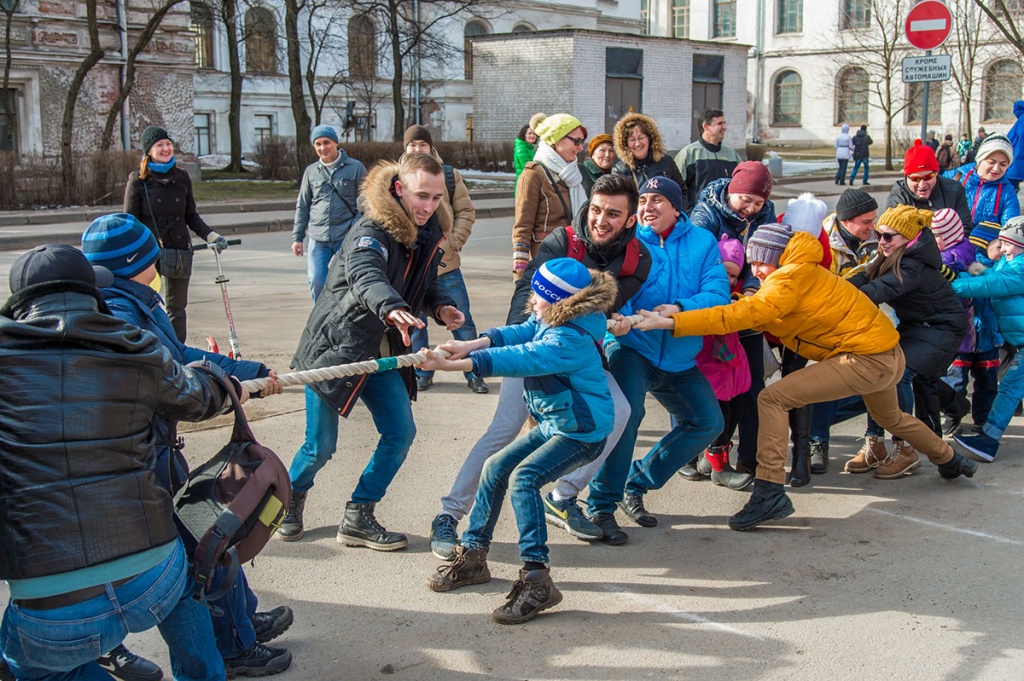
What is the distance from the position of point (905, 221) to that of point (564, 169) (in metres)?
2.54

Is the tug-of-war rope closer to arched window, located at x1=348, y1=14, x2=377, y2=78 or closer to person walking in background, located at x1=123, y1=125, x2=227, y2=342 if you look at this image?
person walking in background, located at x1=123, y1=125, x2=227, y2=342

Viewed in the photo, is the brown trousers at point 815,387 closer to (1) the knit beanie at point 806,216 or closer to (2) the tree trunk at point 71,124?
(1) the knit beanie at point 806,216

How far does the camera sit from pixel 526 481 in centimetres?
441

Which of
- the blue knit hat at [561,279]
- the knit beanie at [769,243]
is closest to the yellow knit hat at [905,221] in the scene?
the knit beanie at [769,243]

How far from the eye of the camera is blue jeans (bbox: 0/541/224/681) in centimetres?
281

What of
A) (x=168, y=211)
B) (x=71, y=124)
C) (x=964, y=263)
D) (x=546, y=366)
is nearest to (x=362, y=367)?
(x=546, y=366)

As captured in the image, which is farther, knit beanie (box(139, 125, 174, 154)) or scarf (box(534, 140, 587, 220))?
knit beanie (box(139, 125, 174, 154))

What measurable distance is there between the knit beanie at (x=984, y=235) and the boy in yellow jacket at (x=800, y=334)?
6.68 feet

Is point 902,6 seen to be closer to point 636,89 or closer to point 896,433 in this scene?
point 636,89

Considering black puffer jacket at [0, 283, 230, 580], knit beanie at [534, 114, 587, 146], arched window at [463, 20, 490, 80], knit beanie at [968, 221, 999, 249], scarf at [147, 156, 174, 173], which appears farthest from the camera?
arched window at [463, 20, 490, 80]

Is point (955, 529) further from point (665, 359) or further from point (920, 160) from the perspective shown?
point (920, 160)

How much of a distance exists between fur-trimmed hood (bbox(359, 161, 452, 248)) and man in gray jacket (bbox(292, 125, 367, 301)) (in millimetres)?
3775

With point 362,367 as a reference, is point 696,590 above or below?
below

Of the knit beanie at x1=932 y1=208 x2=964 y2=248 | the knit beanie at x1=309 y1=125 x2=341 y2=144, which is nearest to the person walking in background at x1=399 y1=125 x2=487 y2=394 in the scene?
the knit beanie at x1=309 y1=125 x2=341 y2=144
